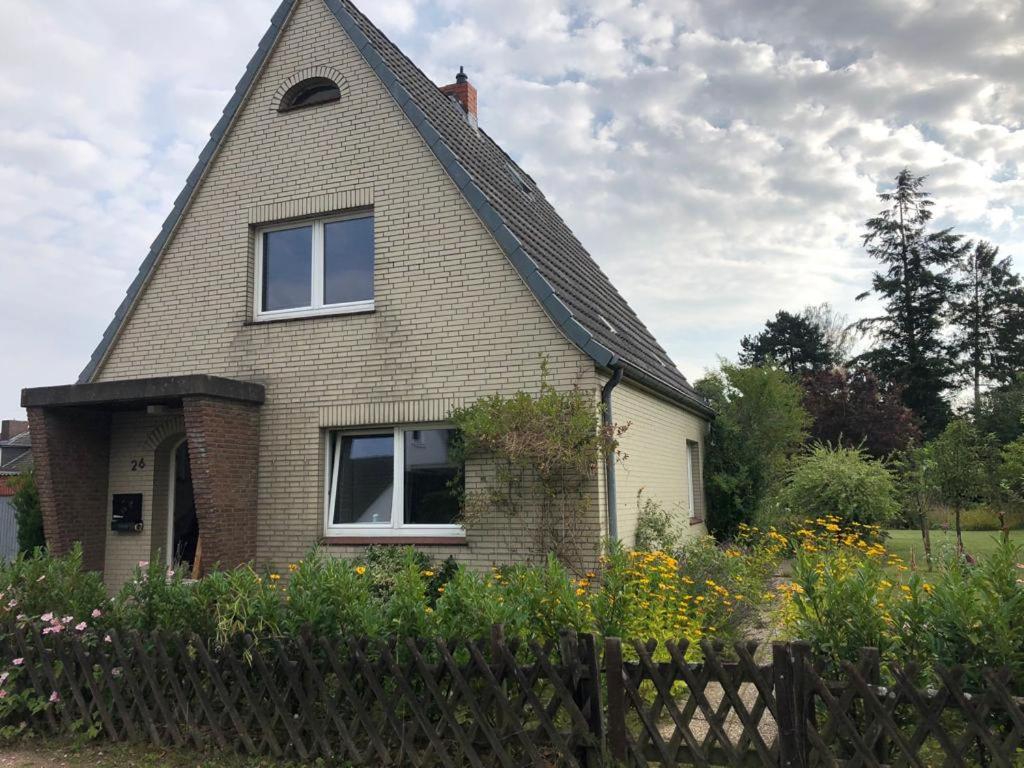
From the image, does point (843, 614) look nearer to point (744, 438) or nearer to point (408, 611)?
point (408, 611)

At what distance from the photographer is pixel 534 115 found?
1078cm

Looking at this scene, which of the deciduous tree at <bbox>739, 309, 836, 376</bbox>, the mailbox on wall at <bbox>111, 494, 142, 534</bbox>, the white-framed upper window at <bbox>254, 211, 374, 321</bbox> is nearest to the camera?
the white-framed upper window at <bbox>254, 211, 374, 321</bbox>

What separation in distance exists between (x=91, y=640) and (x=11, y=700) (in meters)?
0.80

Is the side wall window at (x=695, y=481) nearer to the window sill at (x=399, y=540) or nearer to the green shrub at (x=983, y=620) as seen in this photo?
the window sill at (x=399, y=540)

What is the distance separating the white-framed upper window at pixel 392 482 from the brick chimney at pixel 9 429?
5848 cm

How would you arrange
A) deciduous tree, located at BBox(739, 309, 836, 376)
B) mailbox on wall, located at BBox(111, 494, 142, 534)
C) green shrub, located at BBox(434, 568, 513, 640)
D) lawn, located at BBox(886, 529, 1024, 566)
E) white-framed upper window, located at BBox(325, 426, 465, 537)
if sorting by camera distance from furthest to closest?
deciduous tree, located at BBox(739, 309, 836, 376)
lawn, located at BBox(886, 529, 1024, 566)
mailbox on wall, located at BBox(111, 494, 142, 534)
white-framed upper window, located at BBox(325, 426, 465, 537)
green shrub, located at BBox(434, 568, 513, 640)

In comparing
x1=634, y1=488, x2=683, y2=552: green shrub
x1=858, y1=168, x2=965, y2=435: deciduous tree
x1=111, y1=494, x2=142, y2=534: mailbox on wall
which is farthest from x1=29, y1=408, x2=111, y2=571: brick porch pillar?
x1=858, y1=168, x2=965, y2=435: deciduous tree

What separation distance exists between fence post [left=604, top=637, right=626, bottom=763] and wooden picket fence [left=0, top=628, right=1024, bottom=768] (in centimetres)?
1

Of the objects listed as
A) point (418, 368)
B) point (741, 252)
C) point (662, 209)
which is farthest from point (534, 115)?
point (741, 252)

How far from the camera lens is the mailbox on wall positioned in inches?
393

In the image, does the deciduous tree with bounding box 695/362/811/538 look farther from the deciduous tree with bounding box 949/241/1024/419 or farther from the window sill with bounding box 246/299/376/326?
the deciduous tree with bounding box 949/241/1024/419

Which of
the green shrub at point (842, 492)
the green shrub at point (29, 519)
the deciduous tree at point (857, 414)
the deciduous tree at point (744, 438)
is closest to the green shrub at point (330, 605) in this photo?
the green shrub at point (29, 519)

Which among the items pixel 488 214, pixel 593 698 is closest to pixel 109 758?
pixel 593 698

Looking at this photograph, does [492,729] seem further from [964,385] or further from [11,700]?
[964,385]
